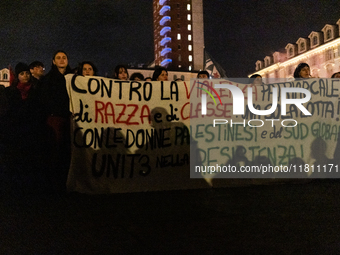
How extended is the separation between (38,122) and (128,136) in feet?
4.18

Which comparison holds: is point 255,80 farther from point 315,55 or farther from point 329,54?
point 315,55

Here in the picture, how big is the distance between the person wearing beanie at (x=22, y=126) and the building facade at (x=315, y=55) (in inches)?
1115

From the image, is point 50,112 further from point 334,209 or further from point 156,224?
point 334,209

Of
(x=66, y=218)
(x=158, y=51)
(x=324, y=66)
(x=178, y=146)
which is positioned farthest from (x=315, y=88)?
(x=158, y=51)

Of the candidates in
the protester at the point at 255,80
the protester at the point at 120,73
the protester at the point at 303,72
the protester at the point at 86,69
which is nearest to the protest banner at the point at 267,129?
the protester at the point at 303,72

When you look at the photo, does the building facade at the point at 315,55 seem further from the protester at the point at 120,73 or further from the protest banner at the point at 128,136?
the protest banner at the point at 128,136

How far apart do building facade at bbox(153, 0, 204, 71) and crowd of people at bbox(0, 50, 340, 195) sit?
61.1 meters

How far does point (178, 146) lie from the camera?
4.32m

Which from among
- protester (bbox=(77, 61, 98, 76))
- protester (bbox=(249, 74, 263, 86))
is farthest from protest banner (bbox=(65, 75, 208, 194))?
protester (bbox=(249, 74, 263, 86))

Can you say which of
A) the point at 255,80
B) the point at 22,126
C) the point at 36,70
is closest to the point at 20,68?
the point at 36,70

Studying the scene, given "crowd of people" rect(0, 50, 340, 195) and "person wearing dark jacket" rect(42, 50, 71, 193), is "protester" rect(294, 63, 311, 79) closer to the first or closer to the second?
"crowd of people" rect(0, 50, 340, 195)

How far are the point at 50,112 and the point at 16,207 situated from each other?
127 cm

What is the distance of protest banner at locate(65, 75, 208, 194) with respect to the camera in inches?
156

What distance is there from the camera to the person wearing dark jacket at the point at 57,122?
3980mm
